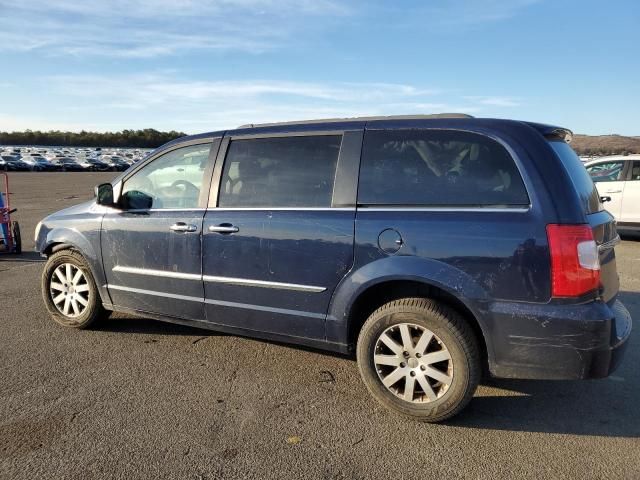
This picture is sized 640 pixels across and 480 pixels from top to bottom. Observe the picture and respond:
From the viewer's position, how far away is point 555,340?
2.92 m

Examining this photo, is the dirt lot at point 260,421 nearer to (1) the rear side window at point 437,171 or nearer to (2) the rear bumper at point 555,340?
(2) the rear bumper at point 555,340

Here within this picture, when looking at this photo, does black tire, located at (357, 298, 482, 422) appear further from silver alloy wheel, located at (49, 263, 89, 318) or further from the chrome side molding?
silver alloy wheel, located at (49, 263, 89, 318)

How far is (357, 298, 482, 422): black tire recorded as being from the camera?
122 inches

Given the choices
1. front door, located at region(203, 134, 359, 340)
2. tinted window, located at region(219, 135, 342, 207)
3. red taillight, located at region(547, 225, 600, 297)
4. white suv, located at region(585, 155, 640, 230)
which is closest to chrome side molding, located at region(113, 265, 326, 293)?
front door, located at region(203, 134, 359, 340)

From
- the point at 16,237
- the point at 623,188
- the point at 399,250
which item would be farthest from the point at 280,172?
the point at 623,188

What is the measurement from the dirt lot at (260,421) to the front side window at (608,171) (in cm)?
677

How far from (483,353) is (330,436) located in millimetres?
1072

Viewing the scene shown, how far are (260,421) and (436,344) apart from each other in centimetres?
121

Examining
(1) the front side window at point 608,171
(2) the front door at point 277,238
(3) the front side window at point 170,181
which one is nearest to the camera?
(2) the front door at point 277,238

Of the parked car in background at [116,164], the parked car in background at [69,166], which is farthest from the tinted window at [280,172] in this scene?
the parked car in background at [116,164]

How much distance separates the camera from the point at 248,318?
152 inches

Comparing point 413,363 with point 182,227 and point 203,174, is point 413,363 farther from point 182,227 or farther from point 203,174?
point 203,174

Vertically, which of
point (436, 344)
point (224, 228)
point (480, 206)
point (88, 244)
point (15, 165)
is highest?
point (480, 206)

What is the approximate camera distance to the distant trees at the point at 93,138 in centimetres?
12344
